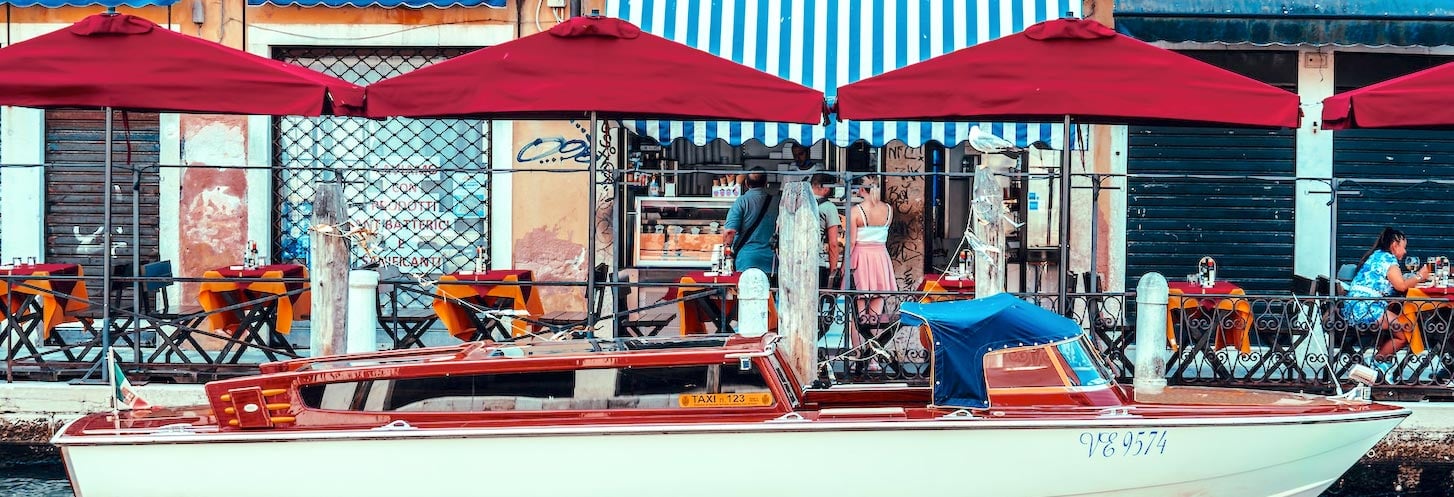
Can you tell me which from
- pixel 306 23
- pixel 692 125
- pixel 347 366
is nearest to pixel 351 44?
pixel 306 23

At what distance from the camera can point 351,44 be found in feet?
39.3

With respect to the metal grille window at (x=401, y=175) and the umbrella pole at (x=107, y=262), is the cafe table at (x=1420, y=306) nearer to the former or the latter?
the metal grille window at (x=401, y=175)

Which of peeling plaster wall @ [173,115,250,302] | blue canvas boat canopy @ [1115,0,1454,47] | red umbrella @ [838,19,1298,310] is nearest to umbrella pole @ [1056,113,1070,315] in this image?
red umbrella @ [838,19,1298,310]

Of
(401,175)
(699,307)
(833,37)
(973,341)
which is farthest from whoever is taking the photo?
(401,175)

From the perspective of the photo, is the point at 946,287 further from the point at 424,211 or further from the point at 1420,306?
the point at 424,211

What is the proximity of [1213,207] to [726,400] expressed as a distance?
671 centimetres

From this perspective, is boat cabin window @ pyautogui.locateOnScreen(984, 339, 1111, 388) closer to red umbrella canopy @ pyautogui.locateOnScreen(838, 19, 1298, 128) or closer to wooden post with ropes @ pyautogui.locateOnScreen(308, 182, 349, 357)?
red umbrella canopy @ pyautogui.locateOnScreen(838, 19, 1298, 128)

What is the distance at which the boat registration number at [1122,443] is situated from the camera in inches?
261

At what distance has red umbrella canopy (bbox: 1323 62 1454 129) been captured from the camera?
8227 millimetres

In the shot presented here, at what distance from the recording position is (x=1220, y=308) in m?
9.30

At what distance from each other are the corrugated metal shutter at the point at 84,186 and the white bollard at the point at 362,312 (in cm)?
435

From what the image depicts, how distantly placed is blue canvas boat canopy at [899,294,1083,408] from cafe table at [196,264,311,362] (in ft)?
13.7

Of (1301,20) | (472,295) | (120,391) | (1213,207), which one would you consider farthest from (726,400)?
(1301,20)

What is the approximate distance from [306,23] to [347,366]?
5.92 metres
